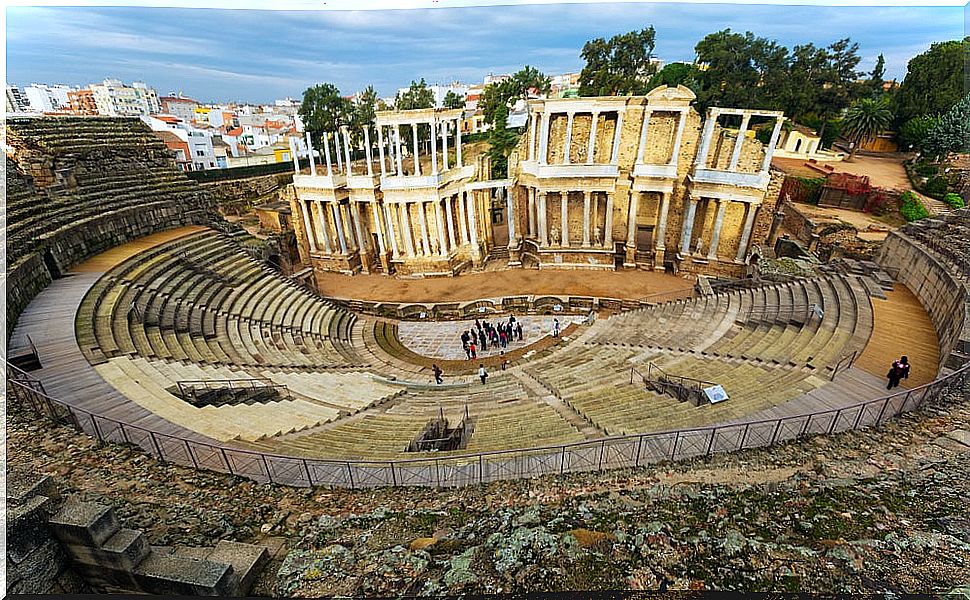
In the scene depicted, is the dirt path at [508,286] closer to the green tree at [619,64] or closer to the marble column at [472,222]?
the marble column at [472,222]

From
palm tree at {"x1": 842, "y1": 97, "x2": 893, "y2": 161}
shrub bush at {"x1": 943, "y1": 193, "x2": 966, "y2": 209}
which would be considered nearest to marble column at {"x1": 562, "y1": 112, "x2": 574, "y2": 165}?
shrub bush at {"x1": 943, "y1": 193, "x2": 966, "y2": 209}

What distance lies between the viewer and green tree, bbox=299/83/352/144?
48344mm

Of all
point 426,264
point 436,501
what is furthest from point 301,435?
point 426,264

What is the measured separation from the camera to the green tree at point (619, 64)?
46.3 m

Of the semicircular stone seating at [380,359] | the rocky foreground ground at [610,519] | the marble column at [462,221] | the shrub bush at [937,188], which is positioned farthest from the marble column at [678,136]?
the shrub bush at [937,188]

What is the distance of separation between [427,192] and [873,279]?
2071 centimetres

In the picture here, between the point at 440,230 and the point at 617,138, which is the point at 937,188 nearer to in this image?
the point at 617,138

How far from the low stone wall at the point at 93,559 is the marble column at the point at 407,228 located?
2201 centimetres

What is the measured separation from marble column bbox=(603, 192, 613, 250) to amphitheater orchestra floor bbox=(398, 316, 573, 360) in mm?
6950

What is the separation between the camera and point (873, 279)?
17.3 metres

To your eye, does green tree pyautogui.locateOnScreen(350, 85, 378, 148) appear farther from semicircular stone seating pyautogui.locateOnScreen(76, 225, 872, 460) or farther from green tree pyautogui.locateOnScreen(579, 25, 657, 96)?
semicircular stone seating pyautogui.locateOnScreen(76, 225, 872, 460)

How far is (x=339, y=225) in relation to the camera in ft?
91.3

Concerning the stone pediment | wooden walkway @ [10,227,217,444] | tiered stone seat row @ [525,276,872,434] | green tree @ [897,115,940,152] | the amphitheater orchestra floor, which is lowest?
the amphitheater orchestra floor

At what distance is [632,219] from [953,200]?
75.6 ft
